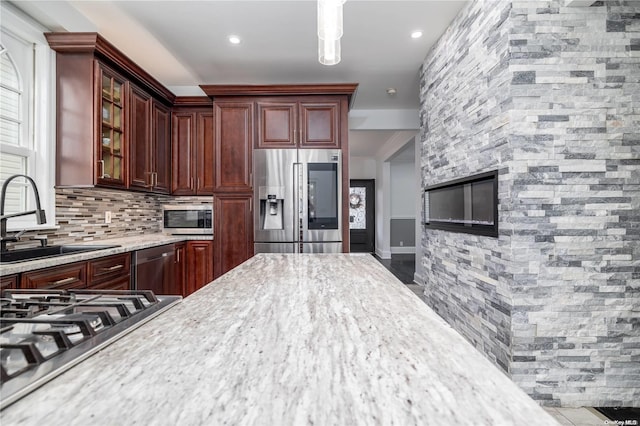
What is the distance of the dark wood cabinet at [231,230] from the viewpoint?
11.4ft

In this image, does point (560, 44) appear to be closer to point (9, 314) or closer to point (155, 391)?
point (155, 391)

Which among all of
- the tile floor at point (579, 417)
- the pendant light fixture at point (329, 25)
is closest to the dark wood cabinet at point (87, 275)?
the pendant light fixture at point (329, 25)

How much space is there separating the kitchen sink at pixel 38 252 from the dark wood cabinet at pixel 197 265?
116 centimetres

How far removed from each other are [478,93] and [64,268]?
9.72 feet

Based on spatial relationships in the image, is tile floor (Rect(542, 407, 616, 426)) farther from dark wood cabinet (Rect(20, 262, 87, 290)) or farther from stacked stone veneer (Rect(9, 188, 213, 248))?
stacked stone veneer (Rect(9, 188, 213, 248))

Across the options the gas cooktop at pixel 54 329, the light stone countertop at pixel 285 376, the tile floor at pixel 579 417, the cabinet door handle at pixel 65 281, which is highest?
the gas cooktop at pixel 54 329

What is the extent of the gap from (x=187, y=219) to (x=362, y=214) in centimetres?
585

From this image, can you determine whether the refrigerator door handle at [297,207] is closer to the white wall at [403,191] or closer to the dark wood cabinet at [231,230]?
the dark wood cabinet at [231,230]

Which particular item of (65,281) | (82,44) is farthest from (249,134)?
(65,281)

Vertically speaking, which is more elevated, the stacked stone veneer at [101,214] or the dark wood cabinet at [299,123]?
the dark wood cabinet at [299,123]

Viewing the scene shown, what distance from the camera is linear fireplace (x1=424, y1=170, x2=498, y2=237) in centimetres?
203

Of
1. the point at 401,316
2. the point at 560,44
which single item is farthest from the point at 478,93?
the point at 401,316

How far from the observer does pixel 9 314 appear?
2.37 feet

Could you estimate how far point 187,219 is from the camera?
401cm
